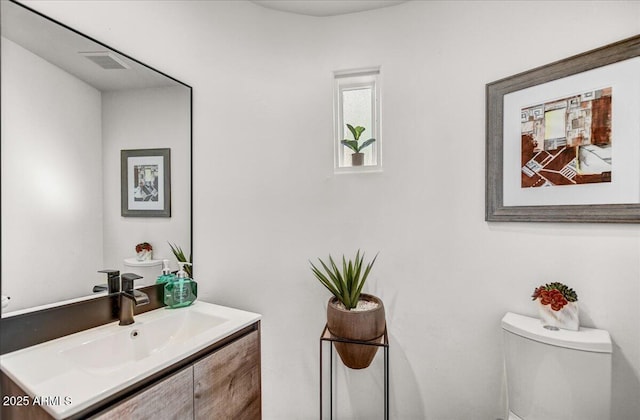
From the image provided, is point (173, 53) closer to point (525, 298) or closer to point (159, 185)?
point (159, 185)

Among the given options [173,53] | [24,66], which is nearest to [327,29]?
[173,53]

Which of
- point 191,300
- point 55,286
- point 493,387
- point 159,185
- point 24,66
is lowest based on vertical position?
point 493,387

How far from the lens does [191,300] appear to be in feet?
4.70

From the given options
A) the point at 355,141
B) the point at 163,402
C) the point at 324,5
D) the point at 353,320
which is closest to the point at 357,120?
the point at 355,141

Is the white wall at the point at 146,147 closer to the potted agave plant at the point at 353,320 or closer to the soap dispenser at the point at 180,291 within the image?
the soap dispenser at the point at 180,291

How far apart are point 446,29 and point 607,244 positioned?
120 cm

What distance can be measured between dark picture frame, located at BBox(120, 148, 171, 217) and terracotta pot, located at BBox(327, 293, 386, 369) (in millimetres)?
936

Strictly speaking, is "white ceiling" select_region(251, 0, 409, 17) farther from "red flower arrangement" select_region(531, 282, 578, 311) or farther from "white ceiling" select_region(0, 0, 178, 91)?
"red flower arrangement" select_region(531, 282, 578, 311)

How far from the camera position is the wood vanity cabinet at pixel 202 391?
814mm

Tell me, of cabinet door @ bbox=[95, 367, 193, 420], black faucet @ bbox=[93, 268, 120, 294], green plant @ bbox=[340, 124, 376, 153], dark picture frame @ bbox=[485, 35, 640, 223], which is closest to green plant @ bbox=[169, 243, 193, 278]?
black faucet @ bbox=[93, 268, 120, 294]

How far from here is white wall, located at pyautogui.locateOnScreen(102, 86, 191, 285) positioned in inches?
46.8

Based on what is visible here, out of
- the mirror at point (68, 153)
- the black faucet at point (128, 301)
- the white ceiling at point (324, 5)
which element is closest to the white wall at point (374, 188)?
the white ceiling at point (324, 5)

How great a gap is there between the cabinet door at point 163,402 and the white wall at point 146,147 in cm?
55

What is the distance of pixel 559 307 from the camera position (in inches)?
44.8
